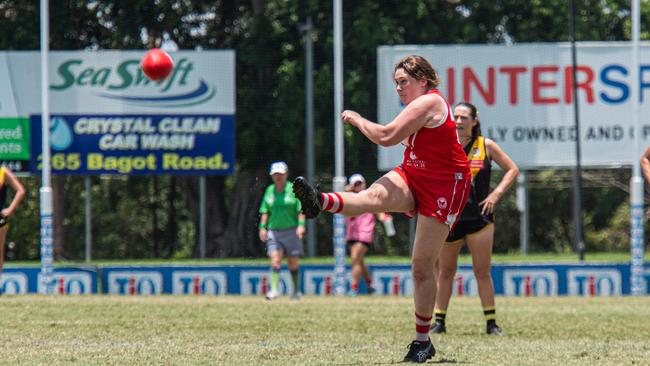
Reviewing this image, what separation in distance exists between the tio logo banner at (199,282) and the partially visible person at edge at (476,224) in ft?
34.7

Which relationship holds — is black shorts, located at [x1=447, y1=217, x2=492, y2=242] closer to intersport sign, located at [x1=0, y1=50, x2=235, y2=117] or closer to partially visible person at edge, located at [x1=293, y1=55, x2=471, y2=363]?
partially visible person at edge, located at [x1=293, y1=55, x2=471, y2=363]

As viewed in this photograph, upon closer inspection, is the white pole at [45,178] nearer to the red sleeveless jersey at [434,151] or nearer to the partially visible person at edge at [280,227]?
the partially visible person at edge at [280,227]

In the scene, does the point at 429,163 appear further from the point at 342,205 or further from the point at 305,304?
the point at 305,304

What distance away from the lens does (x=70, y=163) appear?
24750 millimetres

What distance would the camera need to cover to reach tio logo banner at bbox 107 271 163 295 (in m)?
21.8

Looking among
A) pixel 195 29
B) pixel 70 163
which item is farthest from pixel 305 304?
Answer: pixel 195 29

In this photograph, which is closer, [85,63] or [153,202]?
[85,63]

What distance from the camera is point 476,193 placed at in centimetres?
1132

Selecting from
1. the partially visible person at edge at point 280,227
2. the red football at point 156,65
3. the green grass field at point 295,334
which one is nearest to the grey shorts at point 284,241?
the partially visible person at edge at point 280,227

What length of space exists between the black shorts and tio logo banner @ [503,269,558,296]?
10719mm

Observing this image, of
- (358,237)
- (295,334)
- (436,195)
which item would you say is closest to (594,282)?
(358,237)

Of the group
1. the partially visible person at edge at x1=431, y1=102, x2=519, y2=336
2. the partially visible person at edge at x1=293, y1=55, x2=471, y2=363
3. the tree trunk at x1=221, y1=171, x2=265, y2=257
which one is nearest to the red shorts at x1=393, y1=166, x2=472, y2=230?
the partially visible person at edge at x1=293, y1=55, x2=471, y2=363

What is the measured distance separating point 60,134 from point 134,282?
430cm

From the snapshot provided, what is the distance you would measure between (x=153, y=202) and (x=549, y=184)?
1208 cm
